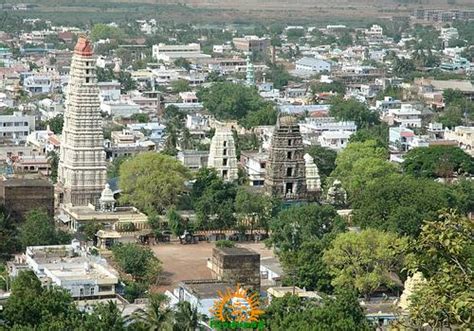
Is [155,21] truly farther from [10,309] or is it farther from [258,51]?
[10,309]

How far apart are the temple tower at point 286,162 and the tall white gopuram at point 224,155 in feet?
10.3

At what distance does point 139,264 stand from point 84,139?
9791 mm

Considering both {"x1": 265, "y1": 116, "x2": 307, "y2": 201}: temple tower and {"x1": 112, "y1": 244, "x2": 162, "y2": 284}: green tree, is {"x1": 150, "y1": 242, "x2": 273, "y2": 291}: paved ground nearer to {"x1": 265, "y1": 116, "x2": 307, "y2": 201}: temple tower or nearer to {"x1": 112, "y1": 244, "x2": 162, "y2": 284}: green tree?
{"x1": 112, "y1": 244, "x2": 162, "y2": 284}: green tree

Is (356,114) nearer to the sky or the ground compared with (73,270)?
nearer to the ground

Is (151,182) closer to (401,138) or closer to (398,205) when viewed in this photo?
(398,205)

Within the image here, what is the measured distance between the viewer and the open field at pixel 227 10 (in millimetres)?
133250

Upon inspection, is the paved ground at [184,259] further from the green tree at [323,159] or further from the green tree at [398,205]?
the green tree at [323,159]

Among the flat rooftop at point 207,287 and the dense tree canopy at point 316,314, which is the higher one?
the dense tree canopy at point 316,314

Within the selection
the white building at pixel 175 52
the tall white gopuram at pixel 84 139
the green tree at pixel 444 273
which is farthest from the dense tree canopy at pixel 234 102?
the green tree at pixel 444 273

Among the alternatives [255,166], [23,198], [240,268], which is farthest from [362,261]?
[255,166]

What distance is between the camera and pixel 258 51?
324 feet

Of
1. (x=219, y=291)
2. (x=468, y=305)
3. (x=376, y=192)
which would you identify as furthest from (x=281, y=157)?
(x=468, y=305)

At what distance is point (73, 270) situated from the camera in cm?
3216

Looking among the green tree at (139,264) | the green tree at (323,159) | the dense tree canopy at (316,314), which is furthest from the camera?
the green tree at (323,159)
